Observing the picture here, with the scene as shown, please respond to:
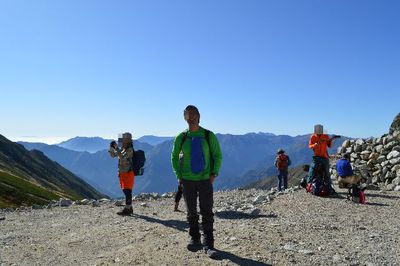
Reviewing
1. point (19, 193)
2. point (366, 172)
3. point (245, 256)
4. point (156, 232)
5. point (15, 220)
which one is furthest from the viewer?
point (19, 193)

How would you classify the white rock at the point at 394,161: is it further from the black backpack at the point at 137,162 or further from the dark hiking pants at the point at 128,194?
the dark hiking pants at the point at 128,194

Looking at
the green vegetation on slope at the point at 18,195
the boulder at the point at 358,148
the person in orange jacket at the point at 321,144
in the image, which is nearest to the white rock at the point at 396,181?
the boulder at the point at 358,148

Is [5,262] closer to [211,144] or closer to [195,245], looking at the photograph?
[195,245]

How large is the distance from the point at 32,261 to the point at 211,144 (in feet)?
19.9

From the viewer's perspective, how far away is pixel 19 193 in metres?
90.1

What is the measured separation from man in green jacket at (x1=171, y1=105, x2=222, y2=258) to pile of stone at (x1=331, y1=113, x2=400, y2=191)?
15348 mm

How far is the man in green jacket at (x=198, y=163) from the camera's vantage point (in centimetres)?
984

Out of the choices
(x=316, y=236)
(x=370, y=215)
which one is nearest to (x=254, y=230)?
(x=316, y=236)

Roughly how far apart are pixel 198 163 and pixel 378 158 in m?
19.6

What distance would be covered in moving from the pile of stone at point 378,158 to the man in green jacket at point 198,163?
50.4 feet

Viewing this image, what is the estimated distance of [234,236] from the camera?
1146 cm

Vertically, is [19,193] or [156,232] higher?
[156,232]

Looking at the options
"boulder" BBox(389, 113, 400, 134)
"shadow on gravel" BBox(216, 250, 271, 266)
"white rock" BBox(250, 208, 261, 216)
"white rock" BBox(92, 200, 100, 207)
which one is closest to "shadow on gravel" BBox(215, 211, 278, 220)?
"white rock" BBox(250, 208, 261, 216)

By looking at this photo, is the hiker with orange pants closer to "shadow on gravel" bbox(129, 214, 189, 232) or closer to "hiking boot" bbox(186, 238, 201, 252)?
"shadow on gravel" bbox(129, 214, 189, 232)
